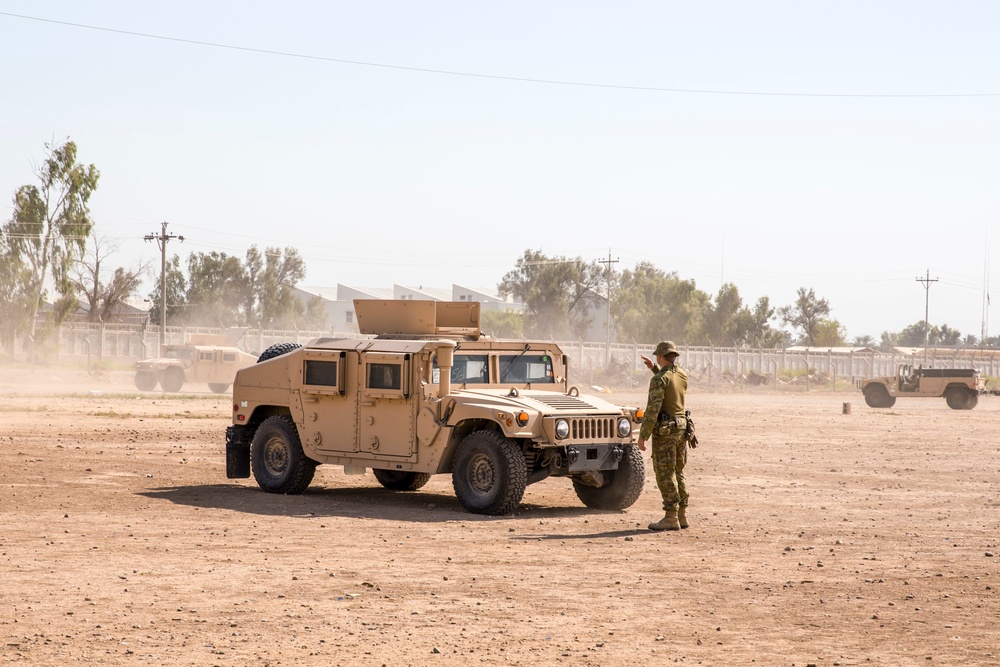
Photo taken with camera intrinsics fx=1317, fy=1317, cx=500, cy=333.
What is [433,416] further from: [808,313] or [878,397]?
[808,313]

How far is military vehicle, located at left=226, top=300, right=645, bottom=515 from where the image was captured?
13.4 m

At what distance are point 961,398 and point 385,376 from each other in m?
33.7

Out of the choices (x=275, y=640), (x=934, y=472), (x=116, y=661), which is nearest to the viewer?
(x=116, y=661)

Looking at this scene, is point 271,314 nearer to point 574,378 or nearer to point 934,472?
point 574,378

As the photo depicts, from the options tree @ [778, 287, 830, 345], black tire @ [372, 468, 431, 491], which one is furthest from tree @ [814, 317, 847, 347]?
black tire @ [372, 468, 431, 491]

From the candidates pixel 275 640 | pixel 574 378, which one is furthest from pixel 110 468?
pixel 574 378

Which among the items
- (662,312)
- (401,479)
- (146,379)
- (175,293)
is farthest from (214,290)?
(401,479)

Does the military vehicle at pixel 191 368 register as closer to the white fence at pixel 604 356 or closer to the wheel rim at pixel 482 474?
the white fence at pixel 604 356

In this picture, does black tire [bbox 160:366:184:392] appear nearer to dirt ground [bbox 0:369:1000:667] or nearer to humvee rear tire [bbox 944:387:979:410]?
dirt ground [bbox 0:369:1000:667]

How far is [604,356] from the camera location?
214 ft

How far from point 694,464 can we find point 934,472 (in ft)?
11.6

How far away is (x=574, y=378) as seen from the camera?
2406 inches

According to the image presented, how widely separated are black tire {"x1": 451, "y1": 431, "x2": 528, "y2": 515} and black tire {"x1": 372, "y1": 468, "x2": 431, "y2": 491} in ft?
7.62

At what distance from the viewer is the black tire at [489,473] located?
43.3 ft
